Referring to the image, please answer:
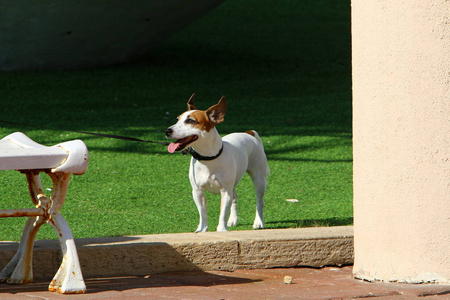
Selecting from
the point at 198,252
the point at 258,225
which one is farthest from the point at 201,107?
the point at 198,252

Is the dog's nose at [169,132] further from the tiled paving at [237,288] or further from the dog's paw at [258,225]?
the dog's paw at [258,225]

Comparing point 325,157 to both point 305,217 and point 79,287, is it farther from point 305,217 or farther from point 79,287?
point 79,287

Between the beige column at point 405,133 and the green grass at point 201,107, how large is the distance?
84.6 inches

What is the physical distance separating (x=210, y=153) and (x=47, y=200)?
1.86 metres

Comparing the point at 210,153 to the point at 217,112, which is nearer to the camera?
the point at 217,112

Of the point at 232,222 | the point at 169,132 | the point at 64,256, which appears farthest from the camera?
the point at 232,222

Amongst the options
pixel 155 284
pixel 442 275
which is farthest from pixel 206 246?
pixel 442 275

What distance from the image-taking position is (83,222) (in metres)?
7.30

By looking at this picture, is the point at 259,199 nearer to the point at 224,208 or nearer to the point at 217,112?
the point at 224,208

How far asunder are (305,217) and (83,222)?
2123 mm

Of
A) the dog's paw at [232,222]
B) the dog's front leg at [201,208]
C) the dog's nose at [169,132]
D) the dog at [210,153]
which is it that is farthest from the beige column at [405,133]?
the dog's paw at [232,222]

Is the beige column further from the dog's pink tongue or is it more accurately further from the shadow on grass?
the shadow on grass

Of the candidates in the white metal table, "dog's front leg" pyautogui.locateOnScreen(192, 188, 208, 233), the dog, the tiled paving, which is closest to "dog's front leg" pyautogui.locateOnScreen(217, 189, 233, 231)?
the dog

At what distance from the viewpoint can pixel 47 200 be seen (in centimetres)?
490
